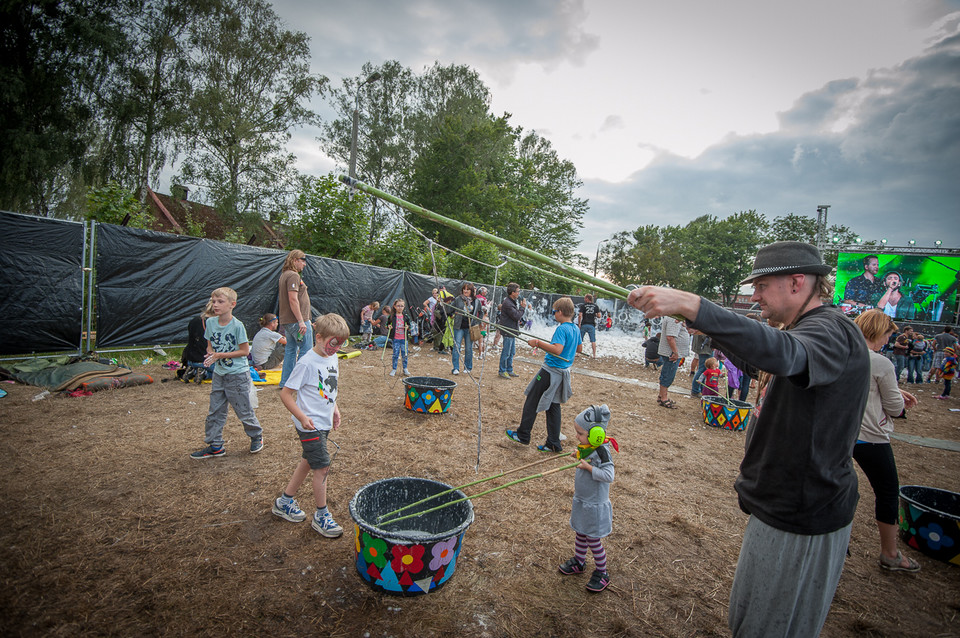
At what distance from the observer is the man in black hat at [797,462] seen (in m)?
1.44

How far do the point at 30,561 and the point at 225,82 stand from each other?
25693 mm

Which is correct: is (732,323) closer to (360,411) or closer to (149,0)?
(360,411)

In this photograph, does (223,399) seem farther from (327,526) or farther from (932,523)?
(932,523)

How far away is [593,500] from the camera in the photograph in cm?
274

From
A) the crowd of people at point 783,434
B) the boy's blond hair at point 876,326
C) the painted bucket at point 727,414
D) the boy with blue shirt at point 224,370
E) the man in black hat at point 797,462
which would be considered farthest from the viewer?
the painted bucket at point 727,414

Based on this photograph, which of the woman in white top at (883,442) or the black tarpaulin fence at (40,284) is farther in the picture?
the black tarpaulin fence at (40,284)

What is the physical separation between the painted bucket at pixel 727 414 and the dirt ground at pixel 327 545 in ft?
4.94

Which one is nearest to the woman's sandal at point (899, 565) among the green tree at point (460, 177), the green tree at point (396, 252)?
the green tree at point (396, 252)

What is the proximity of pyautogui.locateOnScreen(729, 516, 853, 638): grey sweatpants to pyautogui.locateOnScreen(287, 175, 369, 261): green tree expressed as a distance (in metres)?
13.9

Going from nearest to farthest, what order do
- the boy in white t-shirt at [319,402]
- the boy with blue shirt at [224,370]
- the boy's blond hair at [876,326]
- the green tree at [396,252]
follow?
the boy in white t-shirt at [319,402] → the boy's blond hair at [876,326] → the boy with blue shirt at [224,370] → the green tree at [396,252]

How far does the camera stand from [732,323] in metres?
1.26

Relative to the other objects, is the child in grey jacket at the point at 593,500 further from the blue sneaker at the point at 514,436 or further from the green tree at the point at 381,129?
the green tree at the point at 381,129

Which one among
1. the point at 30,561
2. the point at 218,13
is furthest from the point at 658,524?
the point at 218,13

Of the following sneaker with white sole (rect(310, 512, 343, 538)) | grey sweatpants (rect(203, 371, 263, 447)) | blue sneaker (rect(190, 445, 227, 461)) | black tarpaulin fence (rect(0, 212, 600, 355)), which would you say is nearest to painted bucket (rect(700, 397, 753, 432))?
black tarpaulin fence (rect(0, 212, 600, 355))
